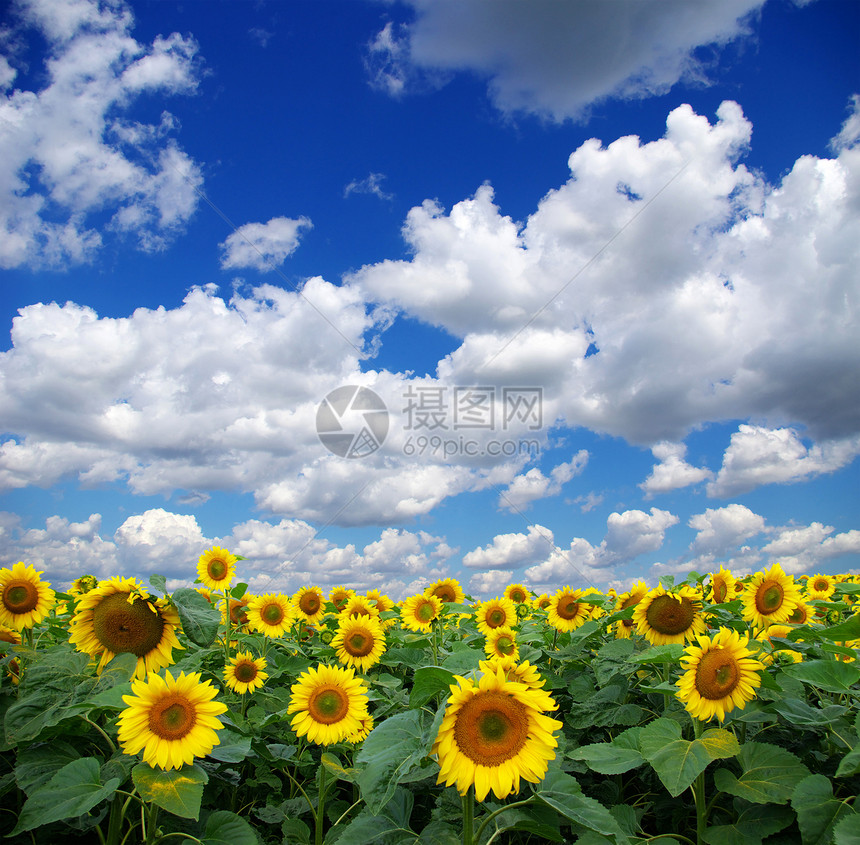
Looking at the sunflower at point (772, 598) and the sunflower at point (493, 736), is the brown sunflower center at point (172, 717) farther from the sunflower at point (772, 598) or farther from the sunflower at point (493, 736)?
the sunflower at point (772, 598)

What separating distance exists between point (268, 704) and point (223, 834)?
2.38 metres

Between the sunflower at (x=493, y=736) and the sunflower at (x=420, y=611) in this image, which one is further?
the sunflower at (x=420, y=611)

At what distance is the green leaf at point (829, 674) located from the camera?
368 cm

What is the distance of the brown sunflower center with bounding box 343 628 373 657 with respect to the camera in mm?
6164

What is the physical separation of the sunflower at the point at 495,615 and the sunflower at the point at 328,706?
3362mm

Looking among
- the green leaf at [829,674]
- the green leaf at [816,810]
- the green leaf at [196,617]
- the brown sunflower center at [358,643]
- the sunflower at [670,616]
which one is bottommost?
the green leaf at [816,810]

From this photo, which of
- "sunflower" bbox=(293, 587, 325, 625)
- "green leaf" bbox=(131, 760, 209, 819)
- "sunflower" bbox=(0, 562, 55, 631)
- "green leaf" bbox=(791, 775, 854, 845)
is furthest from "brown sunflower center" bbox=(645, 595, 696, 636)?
"sunflower" bbox=(0, 562, 55, 631)

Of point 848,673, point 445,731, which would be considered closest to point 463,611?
point 848,673

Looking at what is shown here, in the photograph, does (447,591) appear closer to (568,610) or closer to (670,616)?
(568,610)

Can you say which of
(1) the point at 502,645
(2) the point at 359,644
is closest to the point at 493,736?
(1) the point at 502,645

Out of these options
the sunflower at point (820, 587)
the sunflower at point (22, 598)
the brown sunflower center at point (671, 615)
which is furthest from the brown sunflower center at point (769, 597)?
the sunflower at point (22, 598)

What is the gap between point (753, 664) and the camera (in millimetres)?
3652

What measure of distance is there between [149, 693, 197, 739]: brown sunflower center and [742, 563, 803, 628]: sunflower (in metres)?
5.14

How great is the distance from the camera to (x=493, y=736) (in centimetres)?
269
